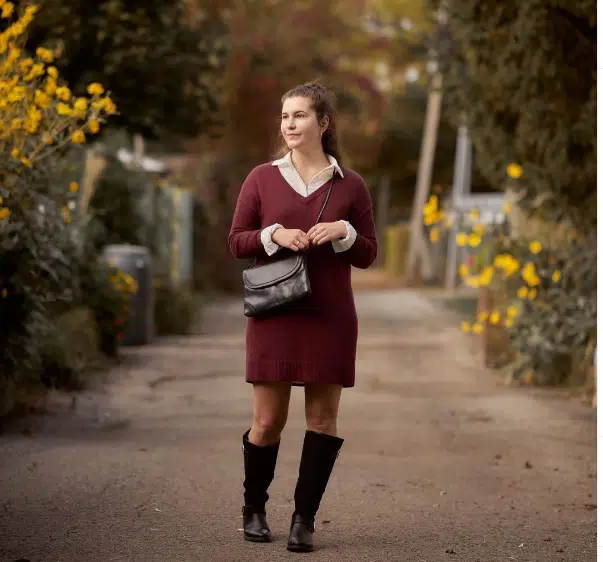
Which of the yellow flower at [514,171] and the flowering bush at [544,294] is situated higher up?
the yellow flower at [514,171]

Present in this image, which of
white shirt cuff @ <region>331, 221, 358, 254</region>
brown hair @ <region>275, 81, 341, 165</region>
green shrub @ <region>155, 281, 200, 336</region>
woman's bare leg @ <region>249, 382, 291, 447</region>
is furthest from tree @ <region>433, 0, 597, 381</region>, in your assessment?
green shrub @ <region>155, 281, 200, 336</region>

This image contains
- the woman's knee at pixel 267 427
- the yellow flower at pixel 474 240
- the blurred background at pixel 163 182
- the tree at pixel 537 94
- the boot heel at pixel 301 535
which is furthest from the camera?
the yellow flower at pixel 474 240

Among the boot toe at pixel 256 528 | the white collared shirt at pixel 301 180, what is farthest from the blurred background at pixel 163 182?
the boot toe at pixel 256 528

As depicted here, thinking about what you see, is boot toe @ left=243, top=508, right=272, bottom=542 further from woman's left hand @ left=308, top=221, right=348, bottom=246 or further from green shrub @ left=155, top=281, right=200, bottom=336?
green shrub @ left=155, top=281, right=200, bottom=336

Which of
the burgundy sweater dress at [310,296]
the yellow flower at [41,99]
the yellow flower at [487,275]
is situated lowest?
the yellow flower at [487,275]

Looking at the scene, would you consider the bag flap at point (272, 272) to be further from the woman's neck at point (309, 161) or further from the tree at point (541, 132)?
the tree at point (541, 132)

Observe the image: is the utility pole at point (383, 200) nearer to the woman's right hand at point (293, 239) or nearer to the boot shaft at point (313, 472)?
the boot shaft at point (313, 472)

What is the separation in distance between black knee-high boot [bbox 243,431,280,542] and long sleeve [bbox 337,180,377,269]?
84 centimetres

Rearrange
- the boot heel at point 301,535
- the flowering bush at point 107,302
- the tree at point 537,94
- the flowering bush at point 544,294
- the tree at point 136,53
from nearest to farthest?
the boot heel at point 301,535
the tree at point 537,94
the flowering bush at point 544,294
the flowering bush at point 107,302
the tree at point 136,53

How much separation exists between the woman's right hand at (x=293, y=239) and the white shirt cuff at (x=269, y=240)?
47 millimetres

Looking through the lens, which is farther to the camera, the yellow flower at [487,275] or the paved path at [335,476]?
the yellow flower at [487,275]

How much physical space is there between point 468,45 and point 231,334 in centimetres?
643

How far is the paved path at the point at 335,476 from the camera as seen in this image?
5.23 metres

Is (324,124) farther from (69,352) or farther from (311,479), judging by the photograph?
(69,352)
